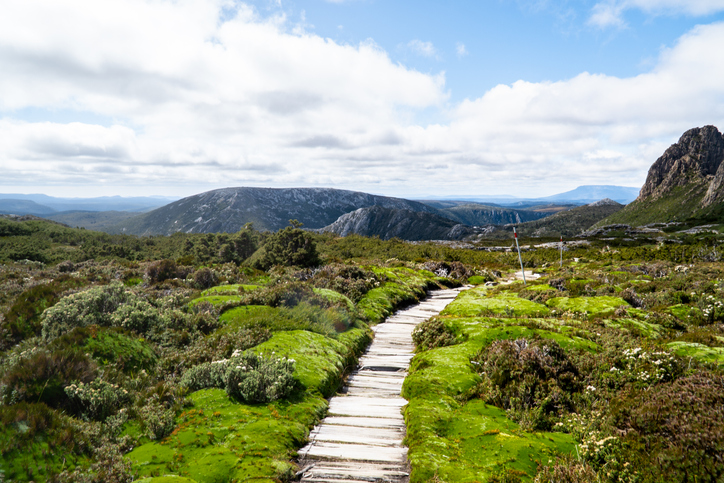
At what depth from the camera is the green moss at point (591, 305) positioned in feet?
42.8

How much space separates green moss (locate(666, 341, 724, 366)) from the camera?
705 centimetres

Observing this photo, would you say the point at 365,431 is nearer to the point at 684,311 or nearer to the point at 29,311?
the point at 29,311

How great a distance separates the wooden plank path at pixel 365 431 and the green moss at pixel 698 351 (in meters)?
6.63

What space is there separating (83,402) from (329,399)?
4.94 metres

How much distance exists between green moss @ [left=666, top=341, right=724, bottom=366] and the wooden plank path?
6633 mm

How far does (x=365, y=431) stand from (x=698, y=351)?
Answer: 800 cm

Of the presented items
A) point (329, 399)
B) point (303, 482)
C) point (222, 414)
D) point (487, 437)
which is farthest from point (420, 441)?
point (222, 414)

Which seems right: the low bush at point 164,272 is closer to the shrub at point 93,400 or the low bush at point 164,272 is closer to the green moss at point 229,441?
the shrub at point 93,400

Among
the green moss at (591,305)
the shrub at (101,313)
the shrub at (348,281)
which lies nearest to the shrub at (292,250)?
the shrub at (348,281)

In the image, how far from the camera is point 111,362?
7656mm

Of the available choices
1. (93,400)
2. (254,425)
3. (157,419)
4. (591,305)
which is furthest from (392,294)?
(93,400)

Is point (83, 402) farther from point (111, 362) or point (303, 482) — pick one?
point (303, 482)

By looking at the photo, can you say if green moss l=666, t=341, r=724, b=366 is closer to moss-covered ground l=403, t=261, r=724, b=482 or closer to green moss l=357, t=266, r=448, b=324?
moss-covered ground l=403, t=261, r=724, b=482

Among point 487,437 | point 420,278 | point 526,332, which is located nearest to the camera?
point 487,437
